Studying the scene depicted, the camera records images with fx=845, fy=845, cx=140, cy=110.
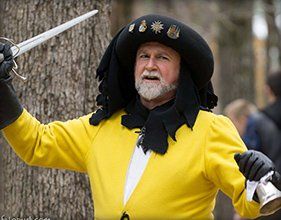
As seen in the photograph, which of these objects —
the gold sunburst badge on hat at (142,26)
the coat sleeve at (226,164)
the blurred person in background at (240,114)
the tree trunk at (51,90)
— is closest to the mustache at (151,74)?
the gold sunburst badge on hat at (142,26)

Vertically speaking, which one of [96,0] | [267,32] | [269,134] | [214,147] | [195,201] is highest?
[96,0]

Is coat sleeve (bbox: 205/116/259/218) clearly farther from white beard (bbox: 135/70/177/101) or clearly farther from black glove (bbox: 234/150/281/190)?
white beard (bbox: 135/70/177/101)

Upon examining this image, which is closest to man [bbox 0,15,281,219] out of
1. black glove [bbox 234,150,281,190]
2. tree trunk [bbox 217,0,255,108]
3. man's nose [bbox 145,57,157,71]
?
man's nose [bbox 145,57,157,71]

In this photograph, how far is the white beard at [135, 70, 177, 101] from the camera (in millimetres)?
4621

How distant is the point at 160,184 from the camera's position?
4.46m

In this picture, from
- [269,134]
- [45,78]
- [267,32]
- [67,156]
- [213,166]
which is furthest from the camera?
[267,32]

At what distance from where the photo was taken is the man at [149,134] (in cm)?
446

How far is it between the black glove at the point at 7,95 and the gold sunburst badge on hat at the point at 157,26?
81 cm

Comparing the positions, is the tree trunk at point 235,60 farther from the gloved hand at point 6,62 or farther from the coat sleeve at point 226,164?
the gloved hand at point 6,62

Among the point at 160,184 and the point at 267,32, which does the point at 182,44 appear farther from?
the point at 267,32

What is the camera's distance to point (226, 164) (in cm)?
434

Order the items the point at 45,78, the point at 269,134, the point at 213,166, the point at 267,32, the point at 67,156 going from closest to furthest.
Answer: the point at 213,166 < the point at 67,156 < the point at 45,78 < the point at 269,134 < the point at 267,32

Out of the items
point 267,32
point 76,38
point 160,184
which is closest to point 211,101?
point 160,184

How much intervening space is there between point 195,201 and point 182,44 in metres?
0.87
